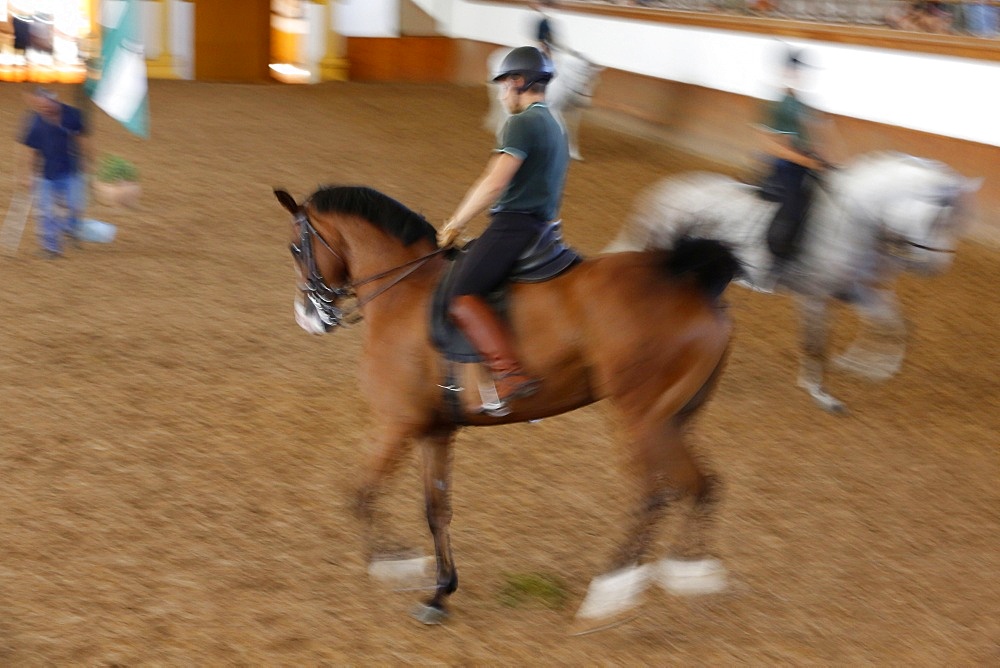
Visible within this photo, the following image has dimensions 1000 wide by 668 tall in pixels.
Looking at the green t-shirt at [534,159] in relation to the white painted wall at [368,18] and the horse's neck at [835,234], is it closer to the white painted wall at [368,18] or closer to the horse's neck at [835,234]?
the horse's neck at [835,234]

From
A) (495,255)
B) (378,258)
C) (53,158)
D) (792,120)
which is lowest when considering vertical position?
(53,158)

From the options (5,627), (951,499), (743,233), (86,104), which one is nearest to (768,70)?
(743,233)

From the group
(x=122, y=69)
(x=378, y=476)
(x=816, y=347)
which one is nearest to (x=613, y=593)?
(x=378, y=476)

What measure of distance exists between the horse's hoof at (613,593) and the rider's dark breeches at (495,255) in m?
1.33

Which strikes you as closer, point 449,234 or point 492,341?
point 492,341

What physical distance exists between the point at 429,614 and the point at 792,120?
4.86 meters

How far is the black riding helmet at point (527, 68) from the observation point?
445cm

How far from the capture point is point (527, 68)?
444 centimetres

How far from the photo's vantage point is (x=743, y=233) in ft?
26.0

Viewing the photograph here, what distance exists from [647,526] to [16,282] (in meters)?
7.38

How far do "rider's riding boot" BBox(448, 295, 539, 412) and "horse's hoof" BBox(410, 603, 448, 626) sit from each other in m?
0.98

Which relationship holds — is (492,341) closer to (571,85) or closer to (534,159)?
(534,159)

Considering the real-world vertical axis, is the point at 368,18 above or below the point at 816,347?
above

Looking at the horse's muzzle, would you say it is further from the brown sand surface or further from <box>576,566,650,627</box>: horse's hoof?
<box>576,566,650,627</box>: horse's hoof
